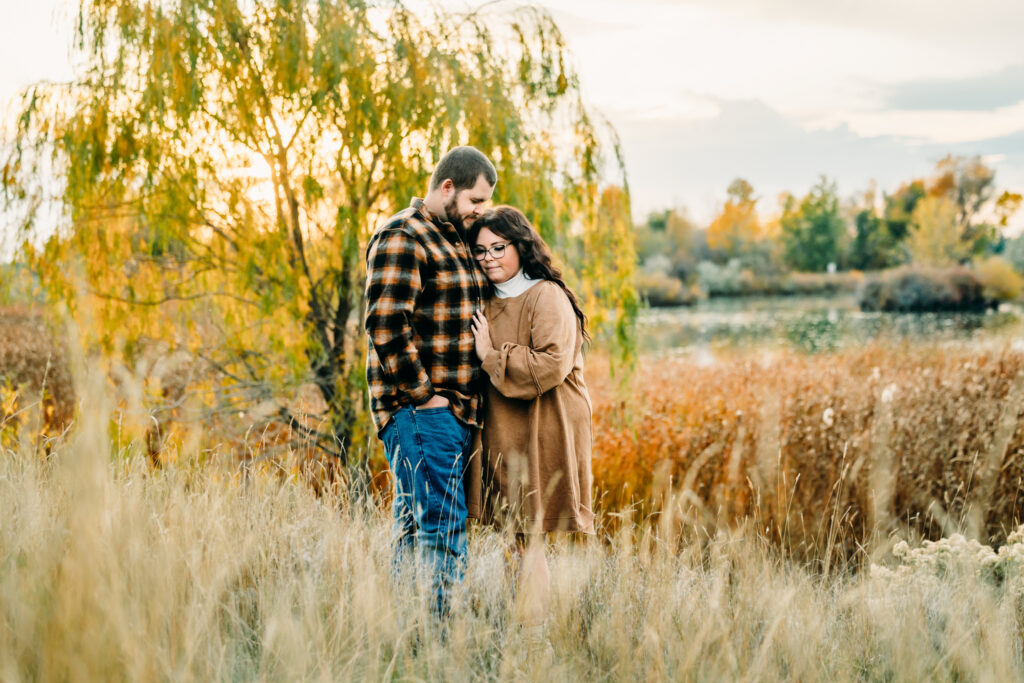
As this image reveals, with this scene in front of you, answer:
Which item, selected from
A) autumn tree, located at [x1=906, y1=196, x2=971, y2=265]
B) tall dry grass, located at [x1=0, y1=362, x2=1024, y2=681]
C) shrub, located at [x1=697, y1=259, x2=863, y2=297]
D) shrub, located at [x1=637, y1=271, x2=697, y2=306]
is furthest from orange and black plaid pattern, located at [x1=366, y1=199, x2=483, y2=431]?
autumn tree, located at [x1=906, y1=196, x2=971, y2=265]

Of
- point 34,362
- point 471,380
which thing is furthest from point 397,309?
point 34,362

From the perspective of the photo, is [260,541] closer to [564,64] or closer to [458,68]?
[458,68]

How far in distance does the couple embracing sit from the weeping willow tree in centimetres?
205

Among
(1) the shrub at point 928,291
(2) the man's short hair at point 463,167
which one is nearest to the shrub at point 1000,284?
(1) the shrub at point 928,291

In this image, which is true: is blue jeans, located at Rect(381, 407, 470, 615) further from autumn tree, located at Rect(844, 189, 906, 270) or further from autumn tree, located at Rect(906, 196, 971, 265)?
autumn tree, located at Rect(844, 189, 906, 270)

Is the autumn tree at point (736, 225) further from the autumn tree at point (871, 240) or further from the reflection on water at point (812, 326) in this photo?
the reflection on water at point (812, 326)

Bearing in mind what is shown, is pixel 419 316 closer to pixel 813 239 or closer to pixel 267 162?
pixel 267 162

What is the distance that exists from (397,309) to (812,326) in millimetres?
28265

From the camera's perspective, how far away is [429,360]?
8.95ft

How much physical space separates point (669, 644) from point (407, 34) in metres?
4.06

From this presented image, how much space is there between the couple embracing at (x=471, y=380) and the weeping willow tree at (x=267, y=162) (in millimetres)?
2048

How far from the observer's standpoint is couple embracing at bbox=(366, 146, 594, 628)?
103 inches

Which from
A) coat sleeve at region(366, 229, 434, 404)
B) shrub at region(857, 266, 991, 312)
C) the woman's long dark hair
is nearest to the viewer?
coat sleeve at region(366, 229, 434, 404)

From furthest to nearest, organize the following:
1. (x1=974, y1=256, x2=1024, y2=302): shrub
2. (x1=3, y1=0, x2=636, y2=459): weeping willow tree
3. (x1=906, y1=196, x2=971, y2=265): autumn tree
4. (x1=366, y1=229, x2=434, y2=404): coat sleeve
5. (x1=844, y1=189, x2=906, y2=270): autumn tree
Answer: (x1=844, y1=189, x2=906, y2=270): autumn tree → (x1=906, y1=196, x2=971, y2=265): autumn tree → (x1=974, y1=256, x2=1024, y2=302): shrub → (x1=3, y1=0, x2=636, y2=459): weeping willow tree → (x1=366, y1=229, x2=434, y2=404): coat sleeve
